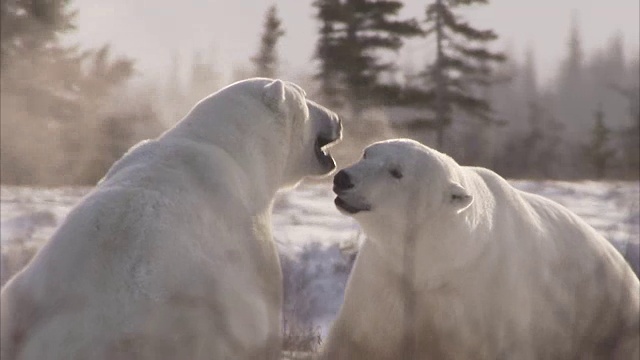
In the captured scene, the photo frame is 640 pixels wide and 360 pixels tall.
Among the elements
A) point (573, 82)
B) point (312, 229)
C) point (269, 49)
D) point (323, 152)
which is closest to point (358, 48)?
point (269, 49)

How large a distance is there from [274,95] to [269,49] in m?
13.2

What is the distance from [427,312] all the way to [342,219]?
5726 millimetres

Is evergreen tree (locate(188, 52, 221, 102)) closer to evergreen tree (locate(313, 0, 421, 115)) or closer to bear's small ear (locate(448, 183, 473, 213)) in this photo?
evergreen tree (locate(313, 0, 421, 115))

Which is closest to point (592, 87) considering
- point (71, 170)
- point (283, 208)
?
point (71, 170)

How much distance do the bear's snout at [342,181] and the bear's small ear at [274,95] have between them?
34cm

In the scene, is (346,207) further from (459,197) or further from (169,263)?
(169,263)

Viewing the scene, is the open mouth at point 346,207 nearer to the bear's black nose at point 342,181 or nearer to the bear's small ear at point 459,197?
the bear's black nose at point 342,181

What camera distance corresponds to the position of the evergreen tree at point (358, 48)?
1725 centimetres

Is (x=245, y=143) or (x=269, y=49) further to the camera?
(x=269, y=49)

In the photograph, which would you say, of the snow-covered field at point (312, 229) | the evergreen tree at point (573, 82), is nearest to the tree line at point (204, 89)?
the snow-covered field at point (312, 229)

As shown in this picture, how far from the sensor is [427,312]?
459 cm

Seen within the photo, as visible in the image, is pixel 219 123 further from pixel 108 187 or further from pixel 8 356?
pixel 8 356

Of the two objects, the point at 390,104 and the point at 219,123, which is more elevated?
the point at 219,123

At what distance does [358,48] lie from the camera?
17.9 m
